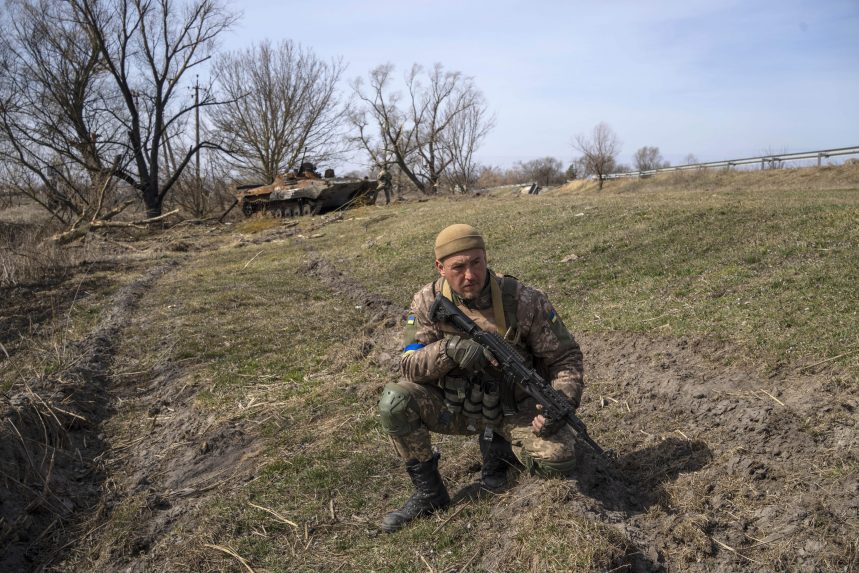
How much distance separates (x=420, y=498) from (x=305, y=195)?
2104 cm

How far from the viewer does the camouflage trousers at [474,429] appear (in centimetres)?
339

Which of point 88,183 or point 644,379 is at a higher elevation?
point 88,183

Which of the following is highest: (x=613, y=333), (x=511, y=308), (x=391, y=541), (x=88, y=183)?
(x=88, y=183)

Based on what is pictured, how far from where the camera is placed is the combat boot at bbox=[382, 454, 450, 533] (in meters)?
3.55

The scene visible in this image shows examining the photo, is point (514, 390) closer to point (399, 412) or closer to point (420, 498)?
point (399, 412)

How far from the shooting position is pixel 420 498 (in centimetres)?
358

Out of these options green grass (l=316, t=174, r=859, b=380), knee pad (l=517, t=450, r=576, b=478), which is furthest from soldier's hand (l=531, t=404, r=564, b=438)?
green grass (l=316, t=174, r=859, b=380)

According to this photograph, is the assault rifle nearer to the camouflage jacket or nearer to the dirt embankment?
the camouflage jacket

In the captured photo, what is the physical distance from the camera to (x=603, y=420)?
4445 mm

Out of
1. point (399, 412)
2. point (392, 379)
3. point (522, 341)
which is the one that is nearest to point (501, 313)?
point (522, 341)

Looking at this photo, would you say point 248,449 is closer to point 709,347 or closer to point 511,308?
point 511,308

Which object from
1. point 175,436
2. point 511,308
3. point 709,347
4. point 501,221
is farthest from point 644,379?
point 501,221

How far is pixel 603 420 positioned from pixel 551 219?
823 centimetres

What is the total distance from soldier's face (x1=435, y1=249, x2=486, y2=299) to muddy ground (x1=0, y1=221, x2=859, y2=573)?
1.05m
